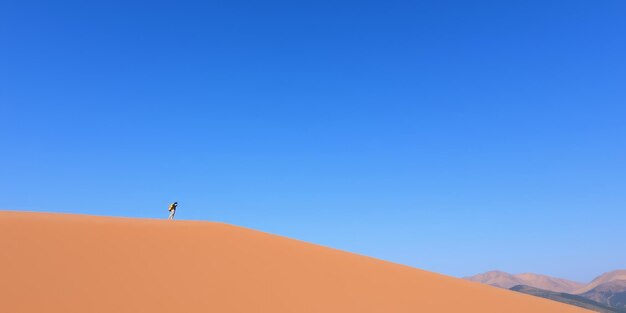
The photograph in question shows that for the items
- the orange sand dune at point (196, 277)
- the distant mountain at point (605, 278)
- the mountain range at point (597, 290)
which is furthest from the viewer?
the distant mountain at point (605, 278)

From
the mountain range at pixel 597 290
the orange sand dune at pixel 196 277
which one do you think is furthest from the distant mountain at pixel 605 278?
the orange sand dune at pixel 196 277

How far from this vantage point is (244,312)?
Answer: 568cm

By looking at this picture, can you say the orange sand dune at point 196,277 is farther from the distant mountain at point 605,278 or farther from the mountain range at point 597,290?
the distant mountain at point 605,278

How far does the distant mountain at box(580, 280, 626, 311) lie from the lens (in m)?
145

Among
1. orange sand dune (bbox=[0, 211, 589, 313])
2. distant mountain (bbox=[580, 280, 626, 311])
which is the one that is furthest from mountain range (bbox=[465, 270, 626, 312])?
orange sand dune (bbox=[0, 211, 589, 313])

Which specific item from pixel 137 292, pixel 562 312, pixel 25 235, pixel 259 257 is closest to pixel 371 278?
pixel 259 257

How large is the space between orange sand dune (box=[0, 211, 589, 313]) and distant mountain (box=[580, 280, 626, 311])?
171644 mm

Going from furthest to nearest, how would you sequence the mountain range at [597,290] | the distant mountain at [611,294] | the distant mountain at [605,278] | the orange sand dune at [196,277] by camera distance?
the distant mountain at [605,278]
the distant mountain at [611,294]
the mountain range at [597,290]
the orange sand dune at [196,277]

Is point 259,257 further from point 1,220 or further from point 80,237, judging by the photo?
point 1,220

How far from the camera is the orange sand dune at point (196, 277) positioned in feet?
17.7

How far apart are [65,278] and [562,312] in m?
10.3

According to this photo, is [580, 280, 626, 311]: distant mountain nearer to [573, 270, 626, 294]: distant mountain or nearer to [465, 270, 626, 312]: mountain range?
[465, 270, 626, 312]: mountain range

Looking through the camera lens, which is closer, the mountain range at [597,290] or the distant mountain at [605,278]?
the mountain range at [597,290]

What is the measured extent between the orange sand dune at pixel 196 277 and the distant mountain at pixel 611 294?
171644 millimetres
